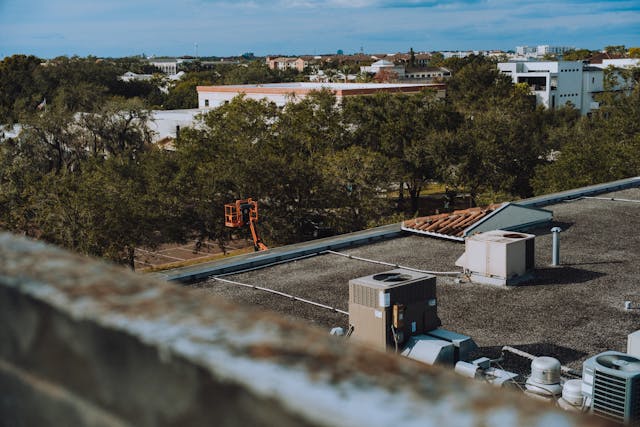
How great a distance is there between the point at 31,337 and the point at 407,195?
174 feet

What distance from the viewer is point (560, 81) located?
94.8 metres

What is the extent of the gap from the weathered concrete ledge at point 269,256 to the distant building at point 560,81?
77160mm

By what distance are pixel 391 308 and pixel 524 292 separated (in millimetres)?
4643

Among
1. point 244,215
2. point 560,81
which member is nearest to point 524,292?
point 244,215

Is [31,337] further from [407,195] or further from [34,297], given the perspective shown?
[407,195]

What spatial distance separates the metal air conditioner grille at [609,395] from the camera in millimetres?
8438

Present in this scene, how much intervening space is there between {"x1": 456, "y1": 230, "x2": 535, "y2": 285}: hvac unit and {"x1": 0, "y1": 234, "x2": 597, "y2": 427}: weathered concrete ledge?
13399 mm

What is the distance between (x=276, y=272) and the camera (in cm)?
1595

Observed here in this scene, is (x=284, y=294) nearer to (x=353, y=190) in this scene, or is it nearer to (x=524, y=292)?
(x=524, y=292)

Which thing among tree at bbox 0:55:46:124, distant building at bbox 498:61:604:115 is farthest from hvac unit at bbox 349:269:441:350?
distant building at bbox 498:61:604:115

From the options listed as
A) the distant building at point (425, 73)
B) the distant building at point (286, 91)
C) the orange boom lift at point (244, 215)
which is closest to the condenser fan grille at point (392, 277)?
the orange boom lift at point (244, 215)

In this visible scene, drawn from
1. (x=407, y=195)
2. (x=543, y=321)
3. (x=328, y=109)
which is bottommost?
(x=407, y=195)

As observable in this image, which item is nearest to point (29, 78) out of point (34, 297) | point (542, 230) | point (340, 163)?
point (340, 163)

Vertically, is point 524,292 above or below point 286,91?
below
